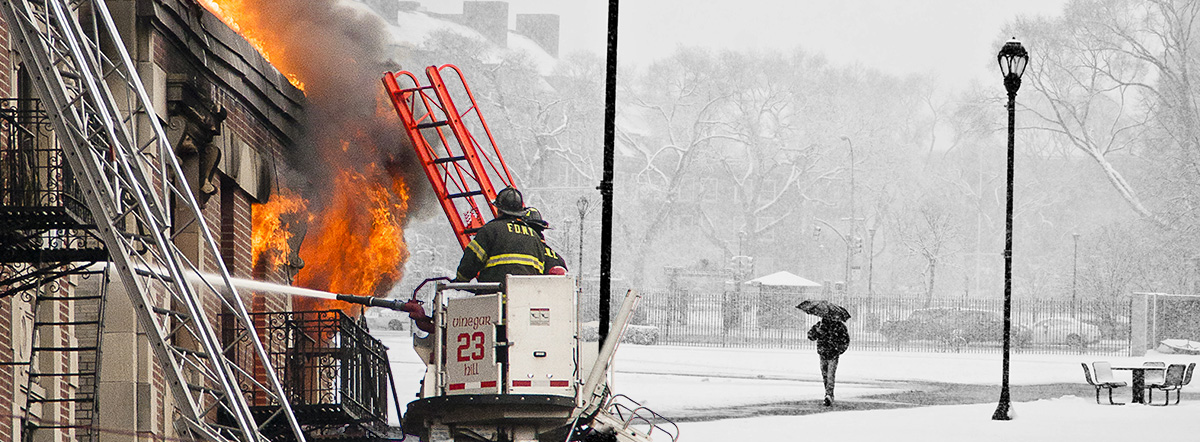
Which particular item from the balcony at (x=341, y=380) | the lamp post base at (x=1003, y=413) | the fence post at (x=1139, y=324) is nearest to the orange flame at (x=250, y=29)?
the balcony at (x=341, y=380)

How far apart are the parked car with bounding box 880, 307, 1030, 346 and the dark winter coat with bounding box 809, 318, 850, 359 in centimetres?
2868

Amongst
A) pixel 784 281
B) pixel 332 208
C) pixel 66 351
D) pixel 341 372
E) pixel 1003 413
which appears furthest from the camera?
pixel 784 281

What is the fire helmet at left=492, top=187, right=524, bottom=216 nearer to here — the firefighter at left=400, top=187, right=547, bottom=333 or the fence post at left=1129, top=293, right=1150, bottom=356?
the firefighter at left=400, top=187, right=547, bottom=333

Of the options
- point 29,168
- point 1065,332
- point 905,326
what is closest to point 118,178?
point 29,168

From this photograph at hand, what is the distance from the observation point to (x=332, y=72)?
19625 mm

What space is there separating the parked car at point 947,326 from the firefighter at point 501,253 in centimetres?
3804

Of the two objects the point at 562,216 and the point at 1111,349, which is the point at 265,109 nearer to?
the point at 1111,349

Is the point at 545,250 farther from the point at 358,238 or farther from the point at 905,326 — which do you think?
the point at 905,326

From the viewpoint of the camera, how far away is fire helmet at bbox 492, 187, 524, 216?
10555 millimetres

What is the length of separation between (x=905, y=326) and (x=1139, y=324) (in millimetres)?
12580

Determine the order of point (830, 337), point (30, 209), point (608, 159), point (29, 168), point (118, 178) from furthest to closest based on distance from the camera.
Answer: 1. point (830, 337)
2. point (608, 159)
3. point (29, 168)
4. point (30, 209)
5. point (118, 178)

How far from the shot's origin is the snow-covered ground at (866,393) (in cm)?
1495

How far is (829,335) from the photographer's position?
1889cm

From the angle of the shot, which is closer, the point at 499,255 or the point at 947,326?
the point at 499,255
